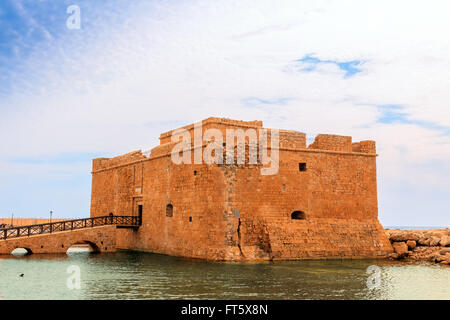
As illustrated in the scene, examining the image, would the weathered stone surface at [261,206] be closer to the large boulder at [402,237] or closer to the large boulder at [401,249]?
the large boulder at [401,249]

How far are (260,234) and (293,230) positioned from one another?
160cm

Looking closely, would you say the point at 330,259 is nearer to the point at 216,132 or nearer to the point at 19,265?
the point at 216,132

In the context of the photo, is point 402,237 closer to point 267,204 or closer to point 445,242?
A: point 445,242

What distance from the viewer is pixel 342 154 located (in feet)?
75.0

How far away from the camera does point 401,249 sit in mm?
22438

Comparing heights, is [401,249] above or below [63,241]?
below

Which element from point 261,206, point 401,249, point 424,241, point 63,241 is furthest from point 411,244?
point 63,241

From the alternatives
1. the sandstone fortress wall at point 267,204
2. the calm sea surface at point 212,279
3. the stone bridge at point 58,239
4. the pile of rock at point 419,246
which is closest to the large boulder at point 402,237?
the pile of rock at point 419,246

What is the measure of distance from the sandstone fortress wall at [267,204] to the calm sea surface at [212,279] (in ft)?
3.64

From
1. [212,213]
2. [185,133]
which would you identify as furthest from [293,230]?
[185,133]

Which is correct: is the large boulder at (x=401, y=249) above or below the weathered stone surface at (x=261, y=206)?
below

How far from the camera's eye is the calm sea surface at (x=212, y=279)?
12391mm

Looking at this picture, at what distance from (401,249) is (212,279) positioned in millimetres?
11569

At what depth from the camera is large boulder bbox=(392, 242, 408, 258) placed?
869 inches
